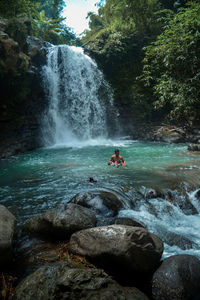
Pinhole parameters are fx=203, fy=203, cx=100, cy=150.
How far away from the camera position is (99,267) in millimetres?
2879

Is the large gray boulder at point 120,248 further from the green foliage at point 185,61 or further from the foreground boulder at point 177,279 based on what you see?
the green foliage at point 185,61

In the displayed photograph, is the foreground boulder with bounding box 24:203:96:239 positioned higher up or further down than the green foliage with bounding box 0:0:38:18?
further down

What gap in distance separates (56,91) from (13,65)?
6198mm

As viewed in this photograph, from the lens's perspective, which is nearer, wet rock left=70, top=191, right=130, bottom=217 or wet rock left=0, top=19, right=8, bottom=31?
wet rock left=70, top=191, right=130, bottom=217

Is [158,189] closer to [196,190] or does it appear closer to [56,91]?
[196,190]

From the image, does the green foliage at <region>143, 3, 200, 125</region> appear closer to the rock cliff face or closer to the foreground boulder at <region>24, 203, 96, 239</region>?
the rock cliff face

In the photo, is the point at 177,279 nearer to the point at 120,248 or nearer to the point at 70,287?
the point at 120,248

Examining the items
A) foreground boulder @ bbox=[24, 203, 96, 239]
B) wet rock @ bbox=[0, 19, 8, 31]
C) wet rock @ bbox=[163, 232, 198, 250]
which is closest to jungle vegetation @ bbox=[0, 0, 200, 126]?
wet rock @ bbox=[0, 19, 8, 31]

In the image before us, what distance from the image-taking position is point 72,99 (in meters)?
18.9

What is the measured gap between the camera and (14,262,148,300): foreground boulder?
7.20ft

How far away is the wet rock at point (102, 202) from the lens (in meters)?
4.62

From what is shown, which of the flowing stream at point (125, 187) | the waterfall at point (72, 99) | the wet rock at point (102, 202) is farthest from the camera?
the waterfall at point (72, 99)

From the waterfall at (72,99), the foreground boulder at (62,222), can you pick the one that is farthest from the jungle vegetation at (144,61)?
the foreground boulder at (62,222)

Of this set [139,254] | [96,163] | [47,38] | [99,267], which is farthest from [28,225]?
[47,38]
